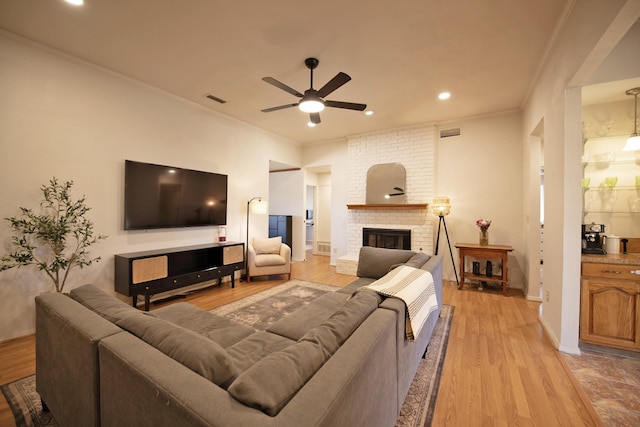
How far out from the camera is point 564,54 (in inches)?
88.1

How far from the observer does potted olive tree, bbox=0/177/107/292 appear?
2.48m

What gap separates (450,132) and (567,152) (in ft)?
8.91

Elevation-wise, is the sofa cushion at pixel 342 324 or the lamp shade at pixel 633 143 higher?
the lamp shade at pixel 633 143

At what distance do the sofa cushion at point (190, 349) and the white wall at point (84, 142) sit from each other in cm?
256

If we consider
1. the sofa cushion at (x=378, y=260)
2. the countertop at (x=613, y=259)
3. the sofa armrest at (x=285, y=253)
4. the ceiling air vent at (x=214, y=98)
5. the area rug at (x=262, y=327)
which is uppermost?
the ceiling air vent at (x=214, y=98)

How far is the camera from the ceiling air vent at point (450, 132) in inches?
183

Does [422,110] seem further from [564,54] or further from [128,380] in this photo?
[128,380]

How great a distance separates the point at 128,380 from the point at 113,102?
11.5ft

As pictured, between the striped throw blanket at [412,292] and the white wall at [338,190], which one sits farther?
the white wall at [338,190]

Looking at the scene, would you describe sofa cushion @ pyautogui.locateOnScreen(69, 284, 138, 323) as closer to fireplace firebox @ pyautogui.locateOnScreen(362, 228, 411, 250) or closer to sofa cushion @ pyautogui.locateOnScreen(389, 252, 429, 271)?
sofa cushion @ pyautogui.locateOnScreen(389, 252, 429, 271)

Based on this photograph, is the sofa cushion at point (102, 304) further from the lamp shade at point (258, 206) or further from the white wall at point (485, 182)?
the white wall at point (485, 182)

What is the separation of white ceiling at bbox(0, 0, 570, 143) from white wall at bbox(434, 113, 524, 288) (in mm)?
721

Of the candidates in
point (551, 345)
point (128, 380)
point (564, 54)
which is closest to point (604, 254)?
point (551, 345)

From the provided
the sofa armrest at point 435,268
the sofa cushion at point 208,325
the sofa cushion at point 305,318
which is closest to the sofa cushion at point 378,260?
the sofa armrest at point 435,268
